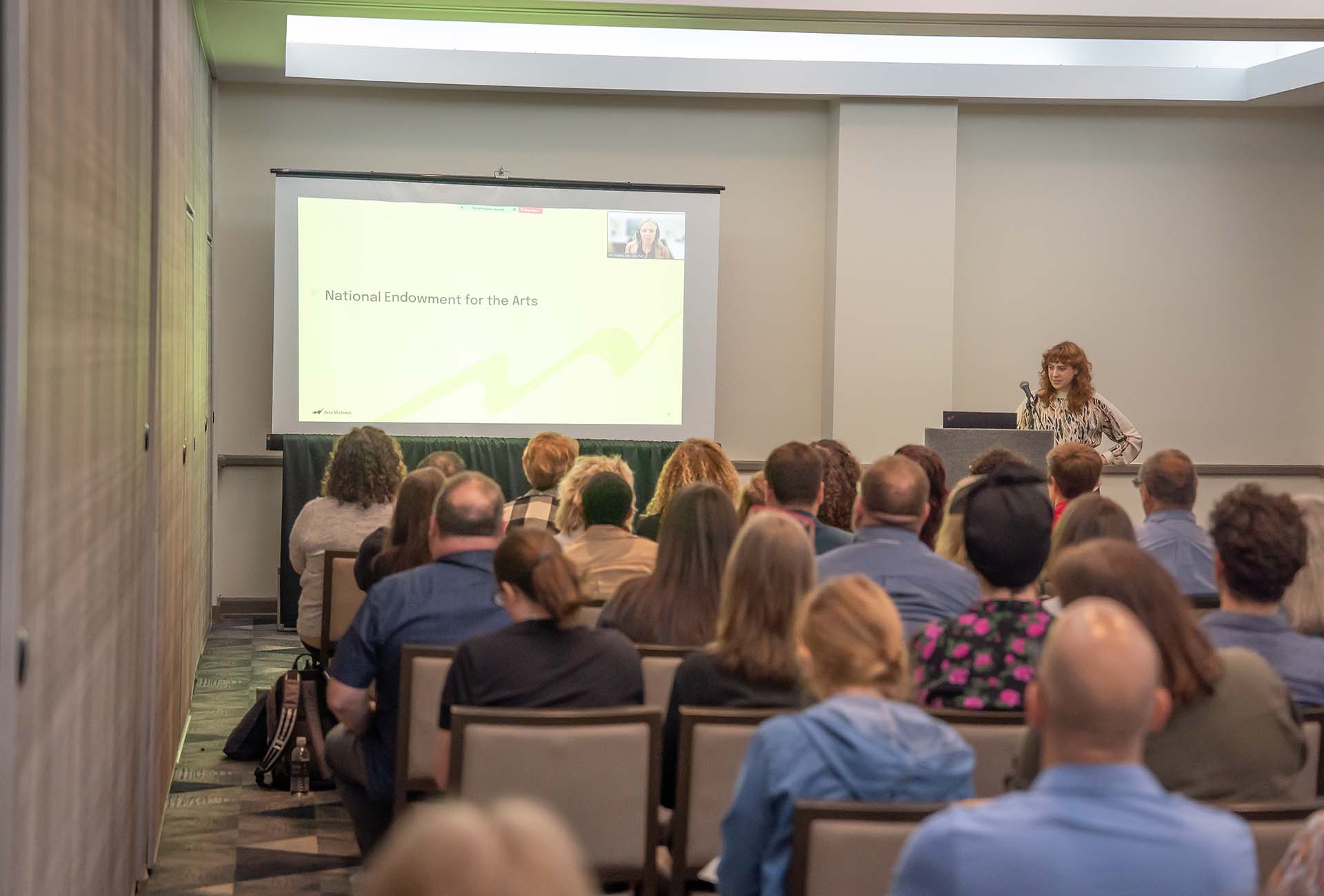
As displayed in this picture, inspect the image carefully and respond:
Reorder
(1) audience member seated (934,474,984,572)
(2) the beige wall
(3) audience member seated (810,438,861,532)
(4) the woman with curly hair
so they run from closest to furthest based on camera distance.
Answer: (1) audience member seated (934,474,984,572) < (3) audience member seated (810,438,861,532) < (4) the woman with curly hair < (2) the beige wall

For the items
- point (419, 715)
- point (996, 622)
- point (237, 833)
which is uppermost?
point (996, 622)

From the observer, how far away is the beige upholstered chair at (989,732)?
2520 millimetres

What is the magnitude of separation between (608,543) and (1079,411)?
157 inches

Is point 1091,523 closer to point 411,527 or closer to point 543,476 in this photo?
point 411,527

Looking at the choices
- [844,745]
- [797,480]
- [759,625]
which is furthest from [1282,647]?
[797,480]

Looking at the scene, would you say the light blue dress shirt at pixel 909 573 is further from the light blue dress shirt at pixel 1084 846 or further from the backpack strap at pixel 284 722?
the backpack strap at pixel 284 722

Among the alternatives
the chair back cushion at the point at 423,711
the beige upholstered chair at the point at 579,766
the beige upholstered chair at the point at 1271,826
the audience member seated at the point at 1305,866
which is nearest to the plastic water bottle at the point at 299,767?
the chair back cushion at the point at 423,711

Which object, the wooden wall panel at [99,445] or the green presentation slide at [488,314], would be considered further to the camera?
the green presentation slide at [488,314]

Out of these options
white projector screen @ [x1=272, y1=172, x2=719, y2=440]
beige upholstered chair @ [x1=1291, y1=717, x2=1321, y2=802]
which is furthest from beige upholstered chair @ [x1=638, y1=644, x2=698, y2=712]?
white projector screen @ [x1=272, y1=172, x2=719, y2=440]

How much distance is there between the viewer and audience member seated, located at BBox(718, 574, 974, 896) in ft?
6.68

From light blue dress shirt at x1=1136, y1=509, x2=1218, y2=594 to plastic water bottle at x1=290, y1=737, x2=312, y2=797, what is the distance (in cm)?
299

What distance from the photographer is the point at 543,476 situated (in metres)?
5.31

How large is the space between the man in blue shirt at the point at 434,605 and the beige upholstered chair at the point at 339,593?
3.97ft

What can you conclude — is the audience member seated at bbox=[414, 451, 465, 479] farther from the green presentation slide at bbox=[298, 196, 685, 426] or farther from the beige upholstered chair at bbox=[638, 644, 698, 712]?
the green presentation slide at bbox=[298, 196, 685, 426]
